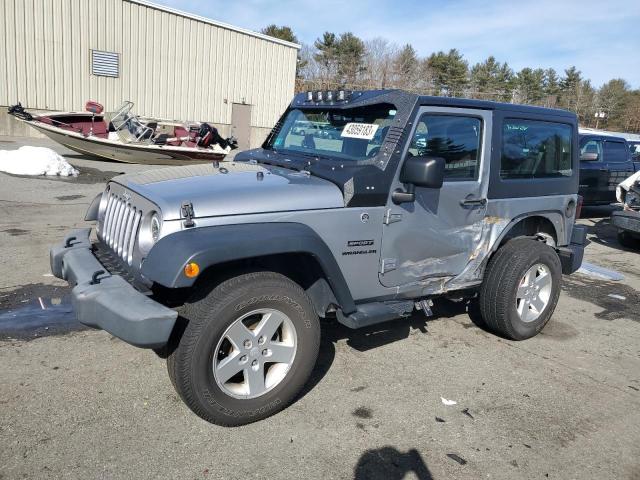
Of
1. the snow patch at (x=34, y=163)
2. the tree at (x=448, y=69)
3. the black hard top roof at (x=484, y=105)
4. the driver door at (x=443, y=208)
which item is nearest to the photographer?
the driver door at (x=443, y=208)

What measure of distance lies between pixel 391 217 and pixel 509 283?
4.64ft

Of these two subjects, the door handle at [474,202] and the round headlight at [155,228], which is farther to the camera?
the door handle at [474,202]

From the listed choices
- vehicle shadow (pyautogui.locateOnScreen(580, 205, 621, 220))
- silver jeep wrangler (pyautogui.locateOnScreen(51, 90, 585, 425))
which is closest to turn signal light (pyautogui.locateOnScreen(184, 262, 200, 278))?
silver jeep wrangler (pyautogui.locateOnScreen(51, 90, 585, 425))

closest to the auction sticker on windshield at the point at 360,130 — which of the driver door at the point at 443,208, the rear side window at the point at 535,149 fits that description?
the driver door at the point at 443,208

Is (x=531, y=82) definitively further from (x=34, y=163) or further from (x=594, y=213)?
(x=34, y=163)

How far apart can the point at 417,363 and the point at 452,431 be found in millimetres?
901

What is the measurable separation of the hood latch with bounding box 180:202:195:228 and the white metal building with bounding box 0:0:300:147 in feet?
68.9

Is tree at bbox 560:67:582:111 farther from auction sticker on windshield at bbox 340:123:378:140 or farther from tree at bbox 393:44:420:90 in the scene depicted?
auction sticker on windshield at bbox 340:123:378:140

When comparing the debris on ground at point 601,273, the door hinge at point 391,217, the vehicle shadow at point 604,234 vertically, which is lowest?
the debris on ground at point 601,273

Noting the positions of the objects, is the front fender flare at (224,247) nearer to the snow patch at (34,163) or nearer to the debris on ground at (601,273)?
the debris on ground at (601,273)

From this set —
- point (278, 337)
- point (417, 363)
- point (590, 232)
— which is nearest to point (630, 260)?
point (590, 232)

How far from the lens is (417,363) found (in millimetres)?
4094

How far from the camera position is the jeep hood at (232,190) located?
9.75ft

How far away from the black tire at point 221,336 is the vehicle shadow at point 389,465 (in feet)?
2.01
